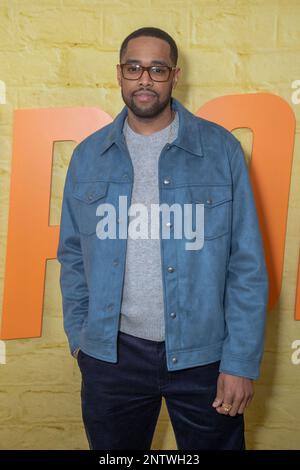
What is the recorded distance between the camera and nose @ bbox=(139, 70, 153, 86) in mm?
1577

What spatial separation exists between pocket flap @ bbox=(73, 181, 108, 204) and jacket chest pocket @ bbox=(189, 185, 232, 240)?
0.29 m

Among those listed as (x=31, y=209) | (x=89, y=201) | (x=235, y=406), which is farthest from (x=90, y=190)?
(x=235, y=406)

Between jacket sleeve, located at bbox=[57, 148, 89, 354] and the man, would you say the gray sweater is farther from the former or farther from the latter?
jacket sleeve, located at bbox=[57, 148, 89, 354]

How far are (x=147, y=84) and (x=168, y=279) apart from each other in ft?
1.87

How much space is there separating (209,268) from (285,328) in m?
0.77

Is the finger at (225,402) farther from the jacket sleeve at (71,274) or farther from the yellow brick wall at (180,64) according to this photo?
the yellow brick wall at (180,64)

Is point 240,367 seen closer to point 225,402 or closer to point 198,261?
point 225,402

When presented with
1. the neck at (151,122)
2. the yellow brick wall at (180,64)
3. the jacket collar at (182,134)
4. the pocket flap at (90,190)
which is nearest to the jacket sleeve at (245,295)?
the jacket collar at (182,134)

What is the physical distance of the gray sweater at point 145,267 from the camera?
1.54 metres

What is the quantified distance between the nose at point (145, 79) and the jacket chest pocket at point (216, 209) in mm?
358

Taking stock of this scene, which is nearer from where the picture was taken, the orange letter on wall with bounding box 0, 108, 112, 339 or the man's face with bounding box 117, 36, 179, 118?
the man's face with bounding box 117, 36, 179, 118

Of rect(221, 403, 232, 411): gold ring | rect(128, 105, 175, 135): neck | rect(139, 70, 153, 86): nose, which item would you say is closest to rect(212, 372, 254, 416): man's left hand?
rect(221, 403, 232, 411): gold ring

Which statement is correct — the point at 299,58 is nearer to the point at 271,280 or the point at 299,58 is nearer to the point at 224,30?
the point at 224,30

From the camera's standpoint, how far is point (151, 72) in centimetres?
159
